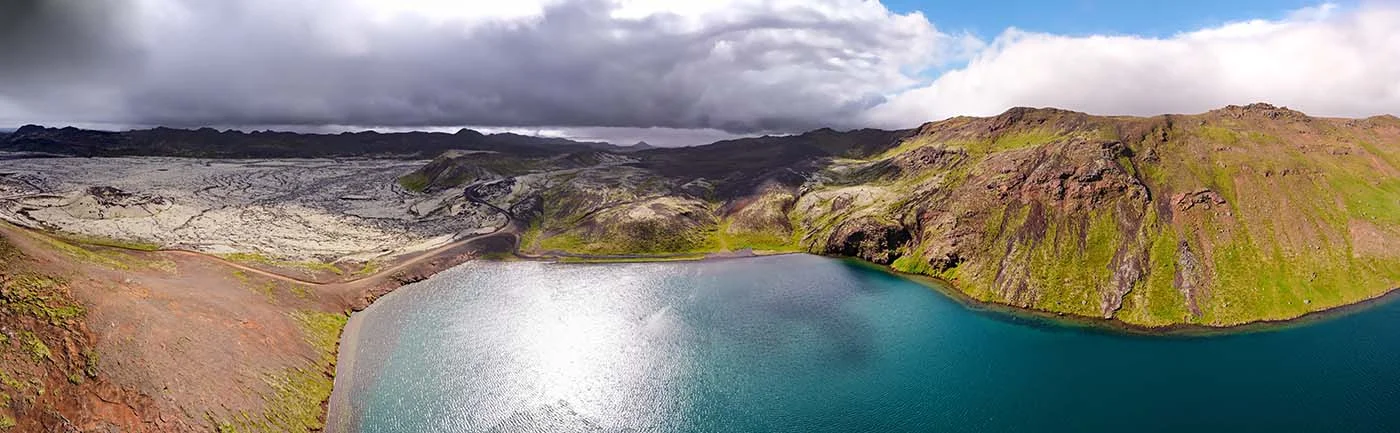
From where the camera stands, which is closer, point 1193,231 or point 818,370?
point 818,370

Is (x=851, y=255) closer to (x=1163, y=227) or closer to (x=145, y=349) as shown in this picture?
(x=1163, y=227)

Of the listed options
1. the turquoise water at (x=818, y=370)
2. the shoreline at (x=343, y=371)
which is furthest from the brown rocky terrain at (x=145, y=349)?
→ the turquoise water at (x=818, y=370)

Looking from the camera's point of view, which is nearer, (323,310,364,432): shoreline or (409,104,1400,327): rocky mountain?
(323,310,364,432): shoreline

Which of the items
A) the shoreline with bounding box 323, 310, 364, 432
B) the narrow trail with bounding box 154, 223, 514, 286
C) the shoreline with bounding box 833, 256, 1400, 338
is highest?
the narrow trail with bounding box 154, 223, 514, 286

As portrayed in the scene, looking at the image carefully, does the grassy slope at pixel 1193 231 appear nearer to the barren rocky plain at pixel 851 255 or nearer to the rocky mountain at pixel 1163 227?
the rocky mountain at pixel 1163 227

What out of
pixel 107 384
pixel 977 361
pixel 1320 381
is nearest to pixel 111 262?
pixel 107 384

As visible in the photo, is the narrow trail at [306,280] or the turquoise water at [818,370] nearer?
the turquoise water at [818,370]

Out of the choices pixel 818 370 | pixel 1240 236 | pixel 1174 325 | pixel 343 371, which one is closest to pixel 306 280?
pixel 343 371

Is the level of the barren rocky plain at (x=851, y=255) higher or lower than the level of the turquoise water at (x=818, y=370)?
higher

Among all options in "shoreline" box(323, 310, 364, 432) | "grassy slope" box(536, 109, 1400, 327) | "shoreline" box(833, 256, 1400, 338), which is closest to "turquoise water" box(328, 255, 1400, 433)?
"shoreline" box(323, 310, 364, 432)

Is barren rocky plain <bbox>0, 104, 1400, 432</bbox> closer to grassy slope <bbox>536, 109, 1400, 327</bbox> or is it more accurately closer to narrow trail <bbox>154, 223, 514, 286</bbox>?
grassy slope <bbox>536, 109, 1400, 327</bbox>
